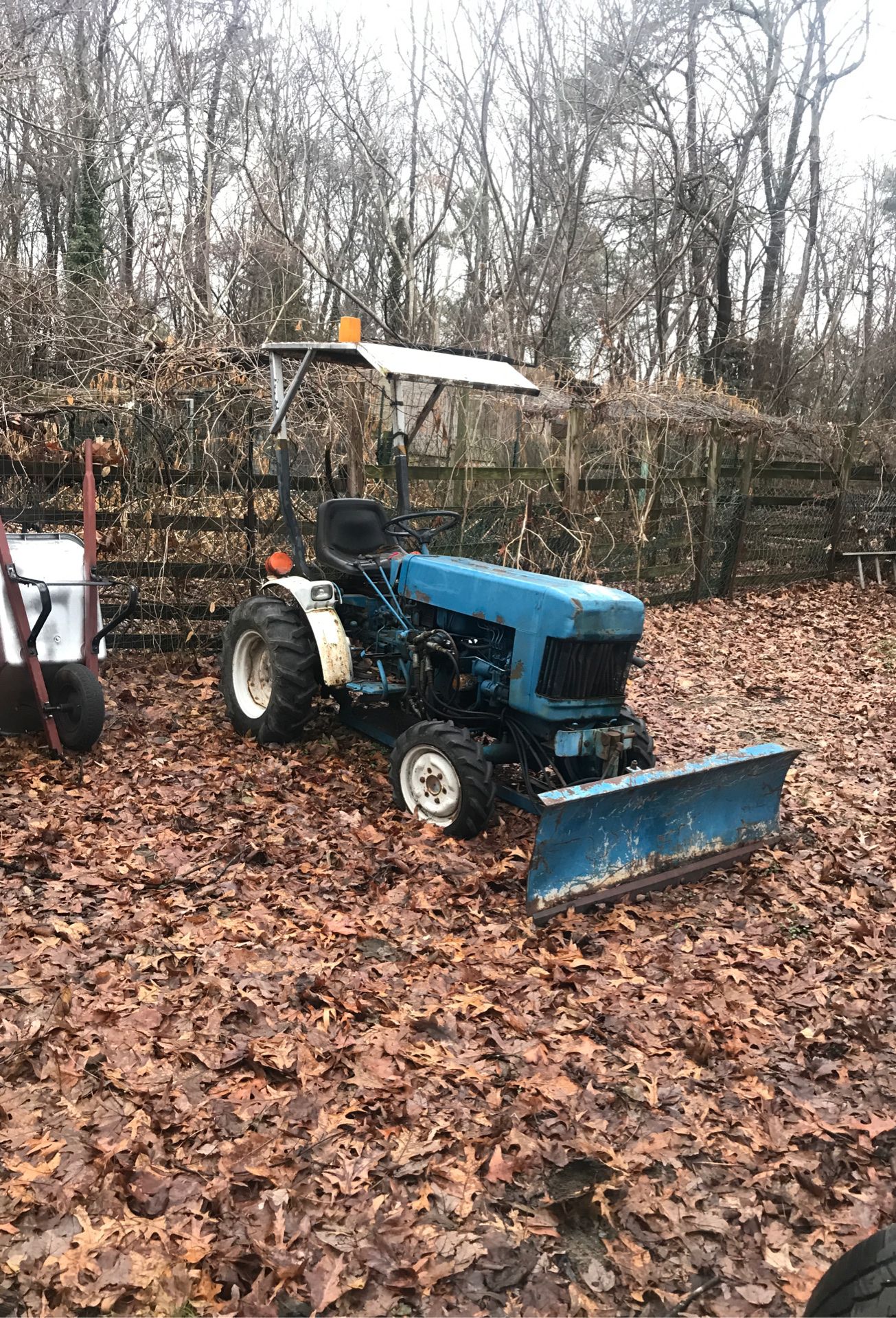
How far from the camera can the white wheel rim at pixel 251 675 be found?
596 cm

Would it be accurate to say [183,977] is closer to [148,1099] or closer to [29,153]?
[148,1099]

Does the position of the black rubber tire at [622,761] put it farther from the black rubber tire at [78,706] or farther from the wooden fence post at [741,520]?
the wooden fence post at [741,520]

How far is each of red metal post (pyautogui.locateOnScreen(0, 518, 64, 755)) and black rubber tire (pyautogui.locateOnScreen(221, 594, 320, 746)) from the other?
3.63 ft

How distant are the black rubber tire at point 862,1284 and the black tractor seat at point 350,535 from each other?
4.04m

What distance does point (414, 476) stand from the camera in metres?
8.45

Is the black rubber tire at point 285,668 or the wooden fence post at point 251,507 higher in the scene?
the wooden fence post at point 251,507

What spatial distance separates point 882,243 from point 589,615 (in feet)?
67.1

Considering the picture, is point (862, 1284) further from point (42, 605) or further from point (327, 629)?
point (42, 605)

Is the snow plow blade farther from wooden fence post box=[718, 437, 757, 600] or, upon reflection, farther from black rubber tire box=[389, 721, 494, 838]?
wooden fence post box=[718, 437, 757, 600]

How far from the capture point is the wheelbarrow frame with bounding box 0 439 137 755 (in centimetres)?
511

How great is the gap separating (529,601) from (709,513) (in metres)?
6.99

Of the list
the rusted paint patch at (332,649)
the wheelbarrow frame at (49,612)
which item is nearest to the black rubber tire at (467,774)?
the rusted paint patch at (332,649)

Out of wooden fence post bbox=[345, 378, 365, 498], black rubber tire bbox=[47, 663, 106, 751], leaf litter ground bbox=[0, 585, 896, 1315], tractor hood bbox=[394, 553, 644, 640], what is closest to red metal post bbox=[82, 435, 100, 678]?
black rubber tire bbox=[47, 663, 106, 751]

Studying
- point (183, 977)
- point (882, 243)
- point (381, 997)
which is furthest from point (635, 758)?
point (882, 243)
